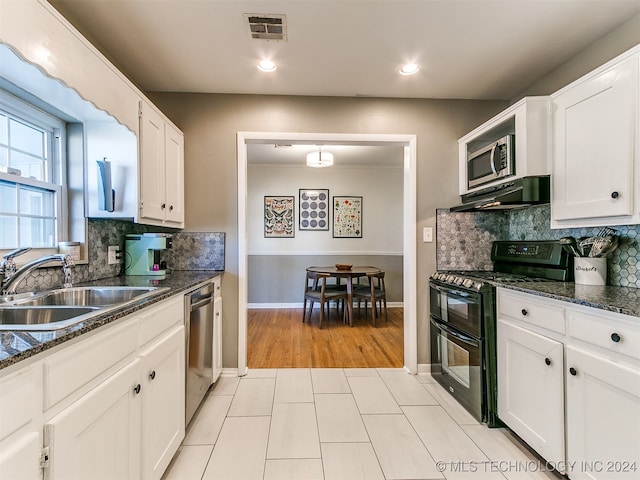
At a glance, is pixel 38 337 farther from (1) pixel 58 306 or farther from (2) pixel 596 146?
(2) pixel 596 146

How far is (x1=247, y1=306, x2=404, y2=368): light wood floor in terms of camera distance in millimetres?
2873

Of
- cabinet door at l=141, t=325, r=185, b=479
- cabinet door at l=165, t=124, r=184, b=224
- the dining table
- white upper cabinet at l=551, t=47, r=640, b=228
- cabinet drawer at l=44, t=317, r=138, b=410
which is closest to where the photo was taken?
cabinet drawer at l=44, t=317, r=138, b=410

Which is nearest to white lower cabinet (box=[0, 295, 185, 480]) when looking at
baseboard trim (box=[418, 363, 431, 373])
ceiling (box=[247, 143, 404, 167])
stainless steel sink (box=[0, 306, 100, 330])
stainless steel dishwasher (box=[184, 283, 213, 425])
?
stainless steel dishwasher (box=[184, 283, 213, 425])

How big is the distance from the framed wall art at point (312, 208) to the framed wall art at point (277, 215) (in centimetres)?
20

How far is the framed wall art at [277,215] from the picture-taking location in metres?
5.09

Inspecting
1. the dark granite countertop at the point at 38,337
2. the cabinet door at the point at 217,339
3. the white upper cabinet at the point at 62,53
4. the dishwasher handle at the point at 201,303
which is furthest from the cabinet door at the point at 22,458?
the cabinet door at the point at 217,339

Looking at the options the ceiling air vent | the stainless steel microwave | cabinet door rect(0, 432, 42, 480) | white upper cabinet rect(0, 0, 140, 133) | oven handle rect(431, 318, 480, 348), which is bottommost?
oven handle rect(431, 318, 480, 348)

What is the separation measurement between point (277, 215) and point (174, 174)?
2.77 metres

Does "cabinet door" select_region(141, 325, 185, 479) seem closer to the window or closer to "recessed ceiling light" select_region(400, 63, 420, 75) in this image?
the window

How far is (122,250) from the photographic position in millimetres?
2201

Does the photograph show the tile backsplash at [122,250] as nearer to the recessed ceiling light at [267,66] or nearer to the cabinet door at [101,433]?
the cabinet door at [101,433]

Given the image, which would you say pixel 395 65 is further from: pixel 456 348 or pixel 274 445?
pixel 274 445

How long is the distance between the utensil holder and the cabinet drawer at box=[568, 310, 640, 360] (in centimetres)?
52

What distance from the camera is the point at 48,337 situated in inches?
30.4
